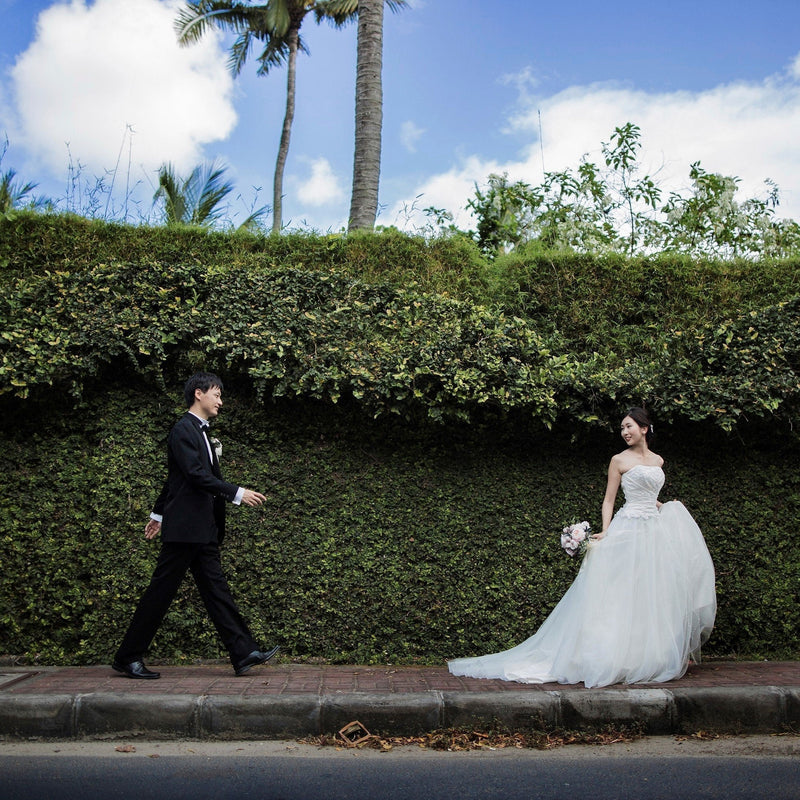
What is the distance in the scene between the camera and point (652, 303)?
758cm

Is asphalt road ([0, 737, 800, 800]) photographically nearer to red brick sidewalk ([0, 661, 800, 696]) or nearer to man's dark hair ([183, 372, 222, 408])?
red brick sidewalk ([0, 661, 800, 696])

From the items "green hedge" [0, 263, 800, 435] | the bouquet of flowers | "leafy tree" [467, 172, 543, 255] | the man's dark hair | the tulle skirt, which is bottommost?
the tulle skirt

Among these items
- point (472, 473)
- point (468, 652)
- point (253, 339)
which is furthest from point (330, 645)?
point (253, 339)

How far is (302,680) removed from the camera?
17.4 feet

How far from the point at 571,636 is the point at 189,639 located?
310cm

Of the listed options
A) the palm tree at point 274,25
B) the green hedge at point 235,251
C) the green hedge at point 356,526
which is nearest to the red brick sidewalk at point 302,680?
the green hedge at point 356,526

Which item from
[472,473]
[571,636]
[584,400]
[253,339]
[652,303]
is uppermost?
[652,303]

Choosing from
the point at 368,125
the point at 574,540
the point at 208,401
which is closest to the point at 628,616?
the point at 574,540

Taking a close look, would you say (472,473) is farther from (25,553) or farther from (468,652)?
(25,553)

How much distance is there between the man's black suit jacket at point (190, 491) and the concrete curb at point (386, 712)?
1.11 m

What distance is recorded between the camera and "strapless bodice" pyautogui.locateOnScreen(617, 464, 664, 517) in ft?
19.0

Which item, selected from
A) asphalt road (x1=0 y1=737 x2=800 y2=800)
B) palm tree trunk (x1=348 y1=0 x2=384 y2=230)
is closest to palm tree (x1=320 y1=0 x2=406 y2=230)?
palm tree trunk (x1=348 y1=0 x2=384 y2=230)

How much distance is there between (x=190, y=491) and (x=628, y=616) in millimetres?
3261

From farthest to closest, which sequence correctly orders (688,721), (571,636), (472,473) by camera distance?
(472,473)
(571,636)
(688,721)
